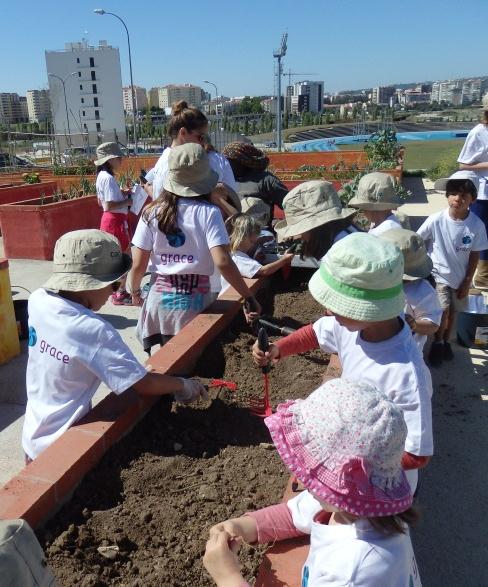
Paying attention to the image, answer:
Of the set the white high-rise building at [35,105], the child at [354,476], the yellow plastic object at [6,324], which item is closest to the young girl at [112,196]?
the yellow plastic object at [6,324]

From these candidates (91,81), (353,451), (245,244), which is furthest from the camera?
(91,81)

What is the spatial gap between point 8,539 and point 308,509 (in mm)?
1035

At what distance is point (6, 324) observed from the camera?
5.16 metres

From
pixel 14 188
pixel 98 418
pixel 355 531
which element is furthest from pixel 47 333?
pixel 14 188

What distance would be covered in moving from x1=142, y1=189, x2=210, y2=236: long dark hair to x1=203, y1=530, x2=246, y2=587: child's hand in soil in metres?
1.90

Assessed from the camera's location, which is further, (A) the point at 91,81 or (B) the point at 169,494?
(A) the point at 91,81

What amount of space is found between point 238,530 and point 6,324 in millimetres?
4118

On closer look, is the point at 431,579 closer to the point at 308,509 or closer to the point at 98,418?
the point at 308,509

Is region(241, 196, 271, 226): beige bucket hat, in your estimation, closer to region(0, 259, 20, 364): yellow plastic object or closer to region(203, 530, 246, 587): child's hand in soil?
region(0, 259, 20, 364): yellow plastic object

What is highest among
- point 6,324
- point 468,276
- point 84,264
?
point 84,264

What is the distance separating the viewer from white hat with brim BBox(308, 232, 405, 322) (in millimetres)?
1795

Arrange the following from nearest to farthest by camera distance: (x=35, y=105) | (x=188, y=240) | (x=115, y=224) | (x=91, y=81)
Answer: (x=188, y=240) → (x=115, y=224) → (x=91, y=81) → (x=35, y=105)

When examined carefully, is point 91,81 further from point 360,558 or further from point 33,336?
point 360,558

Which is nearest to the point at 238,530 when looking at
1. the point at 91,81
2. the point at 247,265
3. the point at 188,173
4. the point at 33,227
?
the point at 188,173
